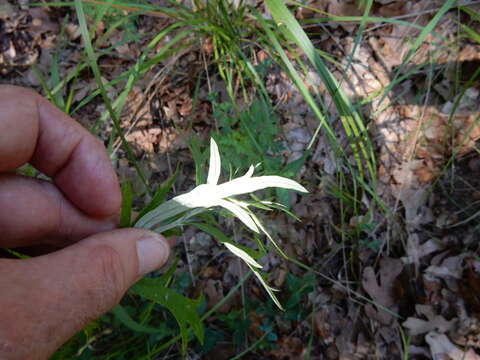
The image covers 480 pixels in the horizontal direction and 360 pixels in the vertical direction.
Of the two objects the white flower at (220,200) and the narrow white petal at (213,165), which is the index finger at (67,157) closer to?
the white flower at (220,200)

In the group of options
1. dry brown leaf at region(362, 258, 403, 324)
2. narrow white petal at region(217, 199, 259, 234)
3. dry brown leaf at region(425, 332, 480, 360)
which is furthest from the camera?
dry brown leaf at region(362, 258, 403, 324)

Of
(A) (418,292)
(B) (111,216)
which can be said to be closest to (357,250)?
(A) (418,292)

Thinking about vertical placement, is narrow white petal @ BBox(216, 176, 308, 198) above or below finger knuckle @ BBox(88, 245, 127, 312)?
above

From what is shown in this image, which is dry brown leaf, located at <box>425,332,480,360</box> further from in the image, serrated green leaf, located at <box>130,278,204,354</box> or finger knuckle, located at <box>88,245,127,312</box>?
finger knuckle, located at <box>88,245,127,312</box>

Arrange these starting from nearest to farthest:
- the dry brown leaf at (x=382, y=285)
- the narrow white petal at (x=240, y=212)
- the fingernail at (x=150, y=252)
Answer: the narrow white petal at (x=240, y=212) → the fingernail at (x=150, y=252) → the dry brown leaf at (x=382, y=285)

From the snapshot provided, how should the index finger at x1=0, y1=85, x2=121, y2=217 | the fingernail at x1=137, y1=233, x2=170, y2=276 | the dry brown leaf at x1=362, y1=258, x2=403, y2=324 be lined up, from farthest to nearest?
the dry brown leaf at x1=362, y1=258, x2=403, y2=324, the index finger at x1=0, y1=85, x2=121, y2=217, the fingernail at x1=137, y1=233, x2=170, y2=276

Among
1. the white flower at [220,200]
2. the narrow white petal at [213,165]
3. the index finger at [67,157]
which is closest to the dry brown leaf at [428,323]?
the white flower at [220,200]

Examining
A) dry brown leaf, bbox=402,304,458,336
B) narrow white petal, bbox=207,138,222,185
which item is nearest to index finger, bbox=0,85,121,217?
narrow white petal, bbox=207,138,222,185

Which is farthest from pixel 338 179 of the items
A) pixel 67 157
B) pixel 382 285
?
pixel 67 157
